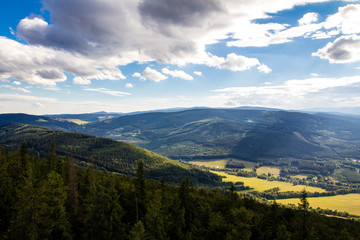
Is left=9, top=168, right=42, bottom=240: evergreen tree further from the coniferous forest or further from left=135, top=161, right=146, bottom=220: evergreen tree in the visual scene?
left=135, top=161, right=146, bottom=220: evergreen tree

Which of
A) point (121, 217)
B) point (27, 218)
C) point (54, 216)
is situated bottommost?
point (121, 217)

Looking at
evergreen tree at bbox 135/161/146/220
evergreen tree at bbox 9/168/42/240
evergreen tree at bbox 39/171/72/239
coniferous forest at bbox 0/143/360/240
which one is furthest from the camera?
evergreen tree at bbox 135/161/146/220

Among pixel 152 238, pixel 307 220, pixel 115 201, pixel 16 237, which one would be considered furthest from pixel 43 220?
pixel 307 220

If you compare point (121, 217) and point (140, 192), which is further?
point (140, 192)

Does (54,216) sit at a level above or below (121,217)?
above

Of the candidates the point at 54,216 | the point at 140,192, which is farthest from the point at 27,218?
the point at 140,192

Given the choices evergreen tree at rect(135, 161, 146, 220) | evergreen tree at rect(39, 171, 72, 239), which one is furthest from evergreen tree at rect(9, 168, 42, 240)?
evergreen tree at rect(135, 161, 146, 220)

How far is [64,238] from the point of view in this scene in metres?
60.7

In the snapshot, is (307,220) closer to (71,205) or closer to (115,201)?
(115,201)

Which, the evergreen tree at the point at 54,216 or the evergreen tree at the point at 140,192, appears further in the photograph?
the evergreen tree at the point at 140,192

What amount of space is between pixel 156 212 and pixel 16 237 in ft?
114

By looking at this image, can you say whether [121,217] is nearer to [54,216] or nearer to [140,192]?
[140,192]

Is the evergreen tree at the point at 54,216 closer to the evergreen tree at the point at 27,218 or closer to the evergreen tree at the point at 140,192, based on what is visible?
the evergreen tree at the point at 27,218

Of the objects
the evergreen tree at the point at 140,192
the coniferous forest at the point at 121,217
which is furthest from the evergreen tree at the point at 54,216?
the evergreen tree at the point at 140,192
